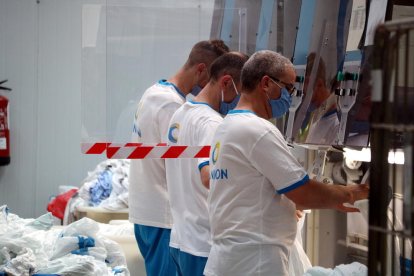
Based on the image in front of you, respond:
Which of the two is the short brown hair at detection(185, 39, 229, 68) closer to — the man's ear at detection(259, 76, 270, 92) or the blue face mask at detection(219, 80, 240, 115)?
the blue face mask at detection(219, 80, 240, 115)

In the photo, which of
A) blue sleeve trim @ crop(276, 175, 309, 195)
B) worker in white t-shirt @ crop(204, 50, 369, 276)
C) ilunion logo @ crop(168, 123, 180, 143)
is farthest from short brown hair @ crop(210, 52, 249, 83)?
blue sleeve trim @ crop(276, 175, 309, 195)

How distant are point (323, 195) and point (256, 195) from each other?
0.25m

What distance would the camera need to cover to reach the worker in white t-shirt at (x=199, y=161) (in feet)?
11.0

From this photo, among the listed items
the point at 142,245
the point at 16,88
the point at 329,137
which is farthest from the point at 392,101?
the point at 16,88

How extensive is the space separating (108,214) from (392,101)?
5074 millimetres

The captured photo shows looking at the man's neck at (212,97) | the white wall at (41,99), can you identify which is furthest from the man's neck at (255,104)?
the white wall at (41,99)

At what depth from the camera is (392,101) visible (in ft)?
5.68

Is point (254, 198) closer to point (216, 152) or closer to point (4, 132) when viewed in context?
point (216, 152)

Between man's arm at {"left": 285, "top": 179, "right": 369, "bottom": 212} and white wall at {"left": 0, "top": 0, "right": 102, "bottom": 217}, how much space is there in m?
6.08

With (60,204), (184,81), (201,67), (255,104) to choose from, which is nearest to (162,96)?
(184,81)

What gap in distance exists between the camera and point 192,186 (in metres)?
3.42

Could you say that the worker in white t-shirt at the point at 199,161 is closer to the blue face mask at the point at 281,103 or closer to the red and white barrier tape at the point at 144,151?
the red and white barrier tape at the point at 144,151

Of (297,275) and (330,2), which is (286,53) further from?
(297,275)

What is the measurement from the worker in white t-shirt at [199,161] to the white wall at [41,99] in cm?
529
